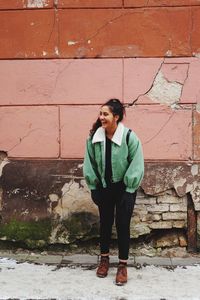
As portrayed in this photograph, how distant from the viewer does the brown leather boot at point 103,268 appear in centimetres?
396

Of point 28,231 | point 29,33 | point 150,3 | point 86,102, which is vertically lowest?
point 28,231

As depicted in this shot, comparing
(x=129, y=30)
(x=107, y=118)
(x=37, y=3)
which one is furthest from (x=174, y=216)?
(x=37, y=3)

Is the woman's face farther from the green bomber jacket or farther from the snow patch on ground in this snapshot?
the snow patch on ground

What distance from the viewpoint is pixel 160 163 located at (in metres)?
4.55

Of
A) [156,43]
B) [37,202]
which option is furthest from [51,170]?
[156,43]

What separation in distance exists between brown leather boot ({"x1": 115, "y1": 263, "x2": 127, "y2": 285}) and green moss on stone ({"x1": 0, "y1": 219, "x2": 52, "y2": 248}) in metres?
1.02

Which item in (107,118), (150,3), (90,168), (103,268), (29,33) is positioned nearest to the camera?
(107,118)

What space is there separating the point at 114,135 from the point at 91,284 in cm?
125

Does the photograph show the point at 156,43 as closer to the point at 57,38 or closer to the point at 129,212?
the point at 57,38

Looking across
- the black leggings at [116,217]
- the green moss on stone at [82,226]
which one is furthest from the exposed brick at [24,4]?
the green moss on stone at [82,226]

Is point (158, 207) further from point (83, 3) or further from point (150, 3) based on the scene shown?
point (83, 3)

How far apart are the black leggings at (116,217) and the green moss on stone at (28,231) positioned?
798mm

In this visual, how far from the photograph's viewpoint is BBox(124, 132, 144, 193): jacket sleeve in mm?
3734

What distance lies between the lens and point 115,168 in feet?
Answer: 12.4
